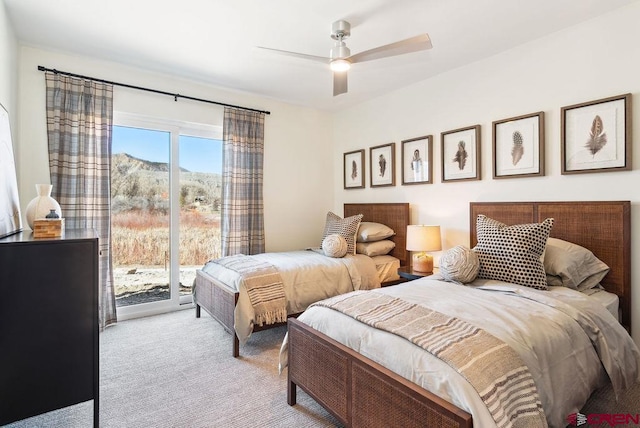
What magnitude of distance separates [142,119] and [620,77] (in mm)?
4430

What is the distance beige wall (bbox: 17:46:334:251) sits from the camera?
2.92 m

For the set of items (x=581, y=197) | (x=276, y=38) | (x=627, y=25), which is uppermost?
(x=276, y=38)

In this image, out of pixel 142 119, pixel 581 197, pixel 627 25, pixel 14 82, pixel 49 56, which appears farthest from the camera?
pixel 142 119

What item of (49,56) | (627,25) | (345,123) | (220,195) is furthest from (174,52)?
(627,25)

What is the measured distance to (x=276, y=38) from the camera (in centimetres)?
274

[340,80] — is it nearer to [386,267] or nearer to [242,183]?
[242,183]

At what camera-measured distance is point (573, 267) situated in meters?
2.26

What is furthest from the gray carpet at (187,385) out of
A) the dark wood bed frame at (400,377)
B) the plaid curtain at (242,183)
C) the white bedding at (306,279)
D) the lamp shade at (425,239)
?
the lamp shade at (425,239)

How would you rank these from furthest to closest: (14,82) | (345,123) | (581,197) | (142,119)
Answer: (345,123) → (142,119) → (14,82) → (581,197)

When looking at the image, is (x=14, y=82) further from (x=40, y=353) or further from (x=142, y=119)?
(x=40, y=353)

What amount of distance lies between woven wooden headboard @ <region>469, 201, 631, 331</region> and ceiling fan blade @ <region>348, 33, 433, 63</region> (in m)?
1.70

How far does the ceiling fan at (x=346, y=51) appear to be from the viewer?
218 centimetres

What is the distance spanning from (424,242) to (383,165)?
135 centimetres

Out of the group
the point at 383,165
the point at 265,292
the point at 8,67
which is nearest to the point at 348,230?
the point at 383,165
